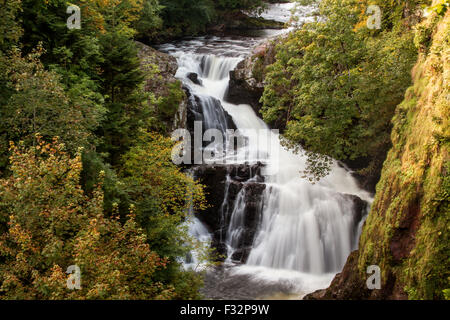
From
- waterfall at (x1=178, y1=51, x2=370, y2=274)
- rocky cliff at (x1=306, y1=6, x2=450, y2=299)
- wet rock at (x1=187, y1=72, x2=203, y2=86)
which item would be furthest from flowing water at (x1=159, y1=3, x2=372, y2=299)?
wet rock at (x1=187, y1=72, x2=203, y2=86)

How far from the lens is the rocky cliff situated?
336 inches

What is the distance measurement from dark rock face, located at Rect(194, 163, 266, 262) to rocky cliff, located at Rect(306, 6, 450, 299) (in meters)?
6.15

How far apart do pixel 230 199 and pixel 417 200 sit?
10489mm

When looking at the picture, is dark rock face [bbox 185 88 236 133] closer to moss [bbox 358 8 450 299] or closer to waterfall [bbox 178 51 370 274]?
waterfall [bbox 178 51 370 274]

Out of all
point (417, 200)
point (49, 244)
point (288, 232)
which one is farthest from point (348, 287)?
point (49, 244)

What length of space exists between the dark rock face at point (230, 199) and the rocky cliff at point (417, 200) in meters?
6.15

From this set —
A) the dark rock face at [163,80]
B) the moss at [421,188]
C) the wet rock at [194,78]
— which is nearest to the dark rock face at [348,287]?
the moss at [421,188]

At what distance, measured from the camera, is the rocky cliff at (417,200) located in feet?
28.0

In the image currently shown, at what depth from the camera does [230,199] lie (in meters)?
A: 18.8

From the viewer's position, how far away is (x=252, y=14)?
4178cm

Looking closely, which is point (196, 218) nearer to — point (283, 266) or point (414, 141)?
point (283, 266)

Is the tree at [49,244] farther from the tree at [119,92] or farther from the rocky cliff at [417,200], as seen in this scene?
the tree at [119,92]
